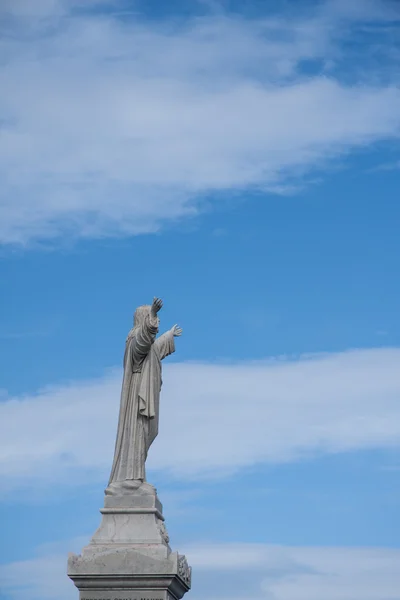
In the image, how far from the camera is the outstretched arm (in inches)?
990

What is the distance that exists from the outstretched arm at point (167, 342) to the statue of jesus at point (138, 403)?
191 mm

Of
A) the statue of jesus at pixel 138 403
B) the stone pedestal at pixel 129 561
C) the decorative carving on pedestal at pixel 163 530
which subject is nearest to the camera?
the stone pedestal at pixel 129 561

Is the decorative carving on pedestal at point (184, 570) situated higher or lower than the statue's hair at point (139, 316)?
lower

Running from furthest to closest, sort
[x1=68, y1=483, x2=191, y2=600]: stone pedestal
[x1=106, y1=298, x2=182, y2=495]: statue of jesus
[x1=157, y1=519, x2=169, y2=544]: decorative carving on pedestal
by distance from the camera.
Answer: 1. [x1=106, y1=298, x2=182, y2=495]: statue of jesus
2. [x1=157, y1=519, x2=169, y2=544]: decorative carving on pedestal
3. [x1=68, y1=483, x2=191, y2=600]: stone pedestal

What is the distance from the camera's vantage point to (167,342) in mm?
25297

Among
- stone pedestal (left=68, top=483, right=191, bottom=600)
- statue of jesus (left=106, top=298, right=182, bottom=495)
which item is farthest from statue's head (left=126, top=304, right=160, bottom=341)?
stone pedestal (left=68, top=483, right=191, bottom=600)

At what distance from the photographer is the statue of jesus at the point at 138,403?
78.3ft

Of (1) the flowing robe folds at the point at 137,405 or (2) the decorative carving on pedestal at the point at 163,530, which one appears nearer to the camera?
(2) the decorative carving on pedestal at the point at 163,530

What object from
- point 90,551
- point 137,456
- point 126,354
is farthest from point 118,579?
point 126,354

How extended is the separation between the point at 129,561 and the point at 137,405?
3240 mm

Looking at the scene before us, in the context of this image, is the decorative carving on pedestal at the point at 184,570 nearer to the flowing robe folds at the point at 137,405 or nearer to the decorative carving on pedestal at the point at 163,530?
the decorative carving on pedestal at the point at 163,530

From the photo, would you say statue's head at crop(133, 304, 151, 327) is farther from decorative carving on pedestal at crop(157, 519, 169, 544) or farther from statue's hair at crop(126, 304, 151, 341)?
decorative carving on pedestal at crop(157, 519, 169, 544)

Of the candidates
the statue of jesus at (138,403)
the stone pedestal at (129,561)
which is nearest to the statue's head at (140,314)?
the statue of jesus at (138,403)

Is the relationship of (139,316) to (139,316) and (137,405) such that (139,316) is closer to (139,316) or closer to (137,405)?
(139,316)
